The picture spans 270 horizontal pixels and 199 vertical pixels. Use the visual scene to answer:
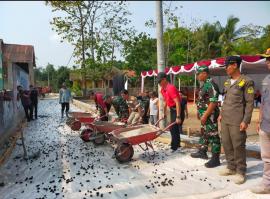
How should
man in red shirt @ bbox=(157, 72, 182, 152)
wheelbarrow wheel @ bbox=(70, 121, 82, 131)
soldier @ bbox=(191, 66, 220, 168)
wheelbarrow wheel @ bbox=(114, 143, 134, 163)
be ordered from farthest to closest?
wheelbarrow wheel @ bbox=(70, 121, 82, 131)
man in red shirt @ bbox=(157, 72, 182, 152)
wheelbarrow wheel @ bbox=(114, 143, 134, 163)
soldier @ bbox=(191, 66, 220, 168)

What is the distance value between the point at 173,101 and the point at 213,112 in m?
1.34

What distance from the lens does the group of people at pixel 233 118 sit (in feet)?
15.5

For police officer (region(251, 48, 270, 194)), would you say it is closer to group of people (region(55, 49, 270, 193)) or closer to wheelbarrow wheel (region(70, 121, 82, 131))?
group of people (region(55, 49, 270, 193))

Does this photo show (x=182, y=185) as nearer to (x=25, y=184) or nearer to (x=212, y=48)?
(x=25, y=184)

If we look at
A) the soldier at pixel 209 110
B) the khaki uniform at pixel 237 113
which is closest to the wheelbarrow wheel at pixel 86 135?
the soldier at pixel 209 110

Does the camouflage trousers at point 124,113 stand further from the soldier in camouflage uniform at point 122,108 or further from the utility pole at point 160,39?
the utility pole at point 160,39

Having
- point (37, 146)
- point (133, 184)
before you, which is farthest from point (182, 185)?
point (37, 146)

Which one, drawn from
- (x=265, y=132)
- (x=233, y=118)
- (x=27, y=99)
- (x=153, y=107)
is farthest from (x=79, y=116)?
(x=265, y=132)

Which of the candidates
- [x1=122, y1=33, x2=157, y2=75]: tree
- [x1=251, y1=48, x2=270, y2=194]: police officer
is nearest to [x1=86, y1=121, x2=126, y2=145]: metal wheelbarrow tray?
[x1=251, y1=48, x2=270, y2=194]: police officer

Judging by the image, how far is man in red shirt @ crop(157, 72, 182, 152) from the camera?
7.03 m

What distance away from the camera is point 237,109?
5.24 metres

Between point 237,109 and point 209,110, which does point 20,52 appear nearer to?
point 209,110

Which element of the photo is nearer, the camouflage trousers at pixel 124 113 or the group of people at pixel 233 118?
the group of people at pixel 233 118

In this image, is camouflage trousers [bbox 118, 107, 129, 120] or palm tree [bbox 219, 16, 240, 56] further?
palm tree [bbox 219, 16, 240, 56]
